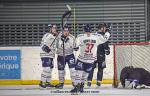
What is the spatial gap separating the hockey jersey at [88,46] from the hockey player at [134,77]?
1015mm

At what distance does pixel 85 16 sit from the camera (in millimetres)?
20219

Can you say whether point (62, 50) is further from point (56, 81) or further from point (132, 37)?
point (132, 37)

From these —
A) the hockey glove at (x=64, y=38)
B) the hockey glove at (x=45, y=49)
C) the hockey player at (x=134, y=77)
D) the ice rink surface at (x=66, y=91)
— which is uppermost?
the hockey glove at (x=64, y=38)

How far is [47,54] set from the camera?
17.4 meters

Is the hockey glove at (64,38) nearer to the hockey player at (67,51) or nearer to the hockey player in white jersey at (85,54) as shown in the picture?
the hockey player at (67,51)

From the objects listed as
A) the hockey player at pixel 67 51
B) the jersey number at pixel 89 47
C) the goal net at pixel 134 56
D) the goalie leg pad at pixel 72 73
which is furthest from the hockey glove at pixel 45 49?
the goal net at pixel 134 56

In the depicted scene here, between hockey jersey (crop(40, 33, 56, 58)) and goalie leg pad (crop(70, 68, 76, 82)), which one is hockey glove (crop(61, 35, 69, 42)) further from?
goalie leg pad (crop(70, 68, 76, 82))

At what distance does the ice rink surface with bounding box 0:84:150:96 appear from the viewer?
15.5 metres

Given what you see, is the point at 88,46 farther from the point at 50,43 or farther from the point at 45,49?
the point at 45,49

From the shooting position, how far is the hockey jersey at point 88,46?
16422 millimetres

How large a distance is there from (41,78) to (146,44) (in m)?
3.28

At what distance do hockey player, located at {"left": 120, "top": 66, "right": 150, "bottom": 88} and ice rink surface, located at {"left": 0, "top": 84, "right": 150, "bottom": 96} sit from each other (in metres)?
0.36

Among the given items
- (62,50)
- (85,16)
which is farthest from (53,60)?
(85,16)

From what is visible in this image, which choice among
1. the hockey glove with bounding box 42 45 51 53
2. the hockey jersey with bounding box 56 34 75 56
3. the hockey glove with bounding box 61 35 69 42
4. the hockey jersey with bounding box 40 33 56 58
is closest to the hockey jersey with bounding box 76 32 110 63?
the hockey jersey with bounding box 56 34 75 56
